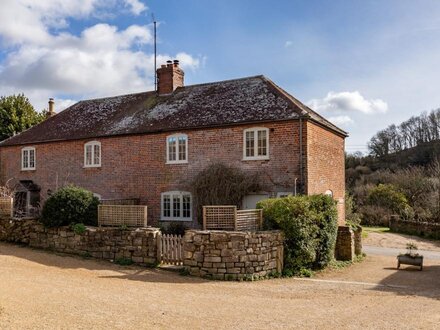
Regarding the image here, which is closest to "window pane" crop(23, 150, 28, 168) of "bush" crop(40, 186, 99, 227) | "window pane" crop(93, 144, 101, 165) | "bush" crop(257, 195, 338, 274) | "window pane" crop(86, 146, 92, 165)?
"window pane" crop(86, 146, 92, 165)

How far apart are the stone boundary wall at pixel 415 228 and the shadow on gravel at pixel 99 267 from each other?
78.2 ft

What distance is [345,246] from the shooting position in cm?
1952

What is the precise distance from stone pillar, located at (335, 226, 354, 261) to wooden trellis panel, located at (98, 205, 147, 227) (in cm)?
930

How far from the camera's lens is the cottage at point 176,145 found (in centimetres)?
1995

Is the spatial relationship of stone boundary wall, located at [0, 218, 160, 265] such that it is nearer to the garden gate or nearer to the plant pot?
the garden gate

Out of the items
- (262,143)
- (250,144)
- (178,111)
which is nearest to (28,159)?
(178,111)

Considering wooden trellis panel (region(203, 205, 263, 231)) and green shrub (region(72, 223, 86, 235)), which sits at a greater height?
wooden trellis panel (region(203, 205, 263, 231))

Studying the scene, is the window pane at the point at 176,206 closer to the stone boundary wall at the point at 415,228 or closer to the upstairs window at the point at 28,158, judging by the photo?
the upstairs window at the point at 28,158

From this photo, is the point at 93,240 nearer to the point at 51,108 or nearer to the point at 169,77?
the point at 169,77

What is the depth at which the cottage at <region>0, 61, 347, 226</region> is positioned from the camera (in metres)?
20.0

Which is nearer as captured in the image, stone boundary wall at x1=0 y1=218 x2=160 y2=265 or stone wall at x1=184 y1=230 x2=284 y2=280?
stone wall at x1=184 y1=230 x2=284 y2=280

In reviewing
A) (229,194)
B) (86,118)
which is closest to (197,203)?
(229,194)

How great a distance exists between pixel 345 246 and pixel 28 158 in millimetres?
21707

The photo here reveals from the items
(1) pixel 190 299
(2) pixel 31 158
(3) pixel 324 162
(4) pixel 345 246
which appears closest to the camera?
(1) pixel 190 299
